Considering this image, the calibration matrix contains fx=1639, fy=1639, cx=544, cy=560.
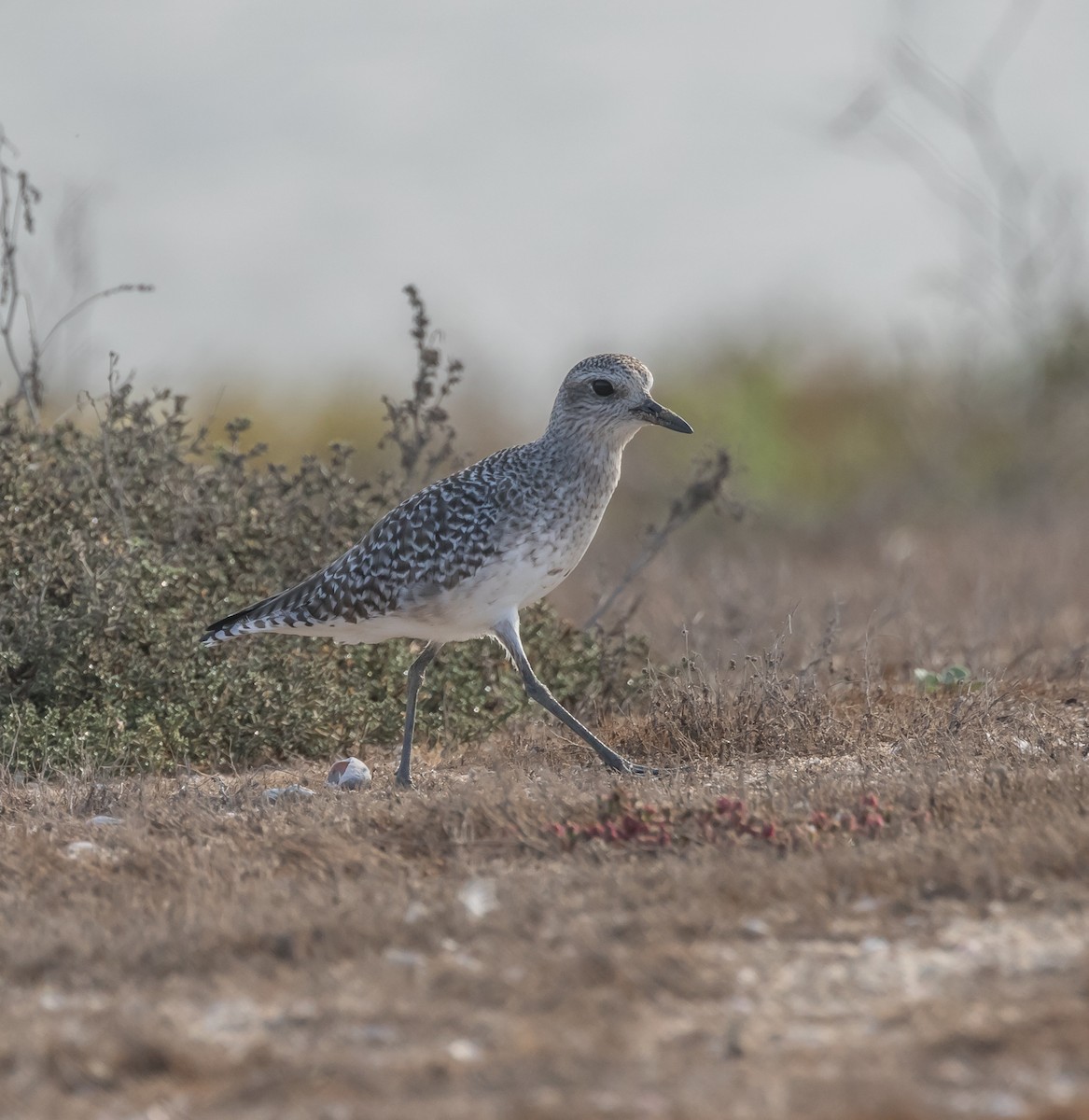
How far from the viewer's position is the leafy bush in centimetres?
836

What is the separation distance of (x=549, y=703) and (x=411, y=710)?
690mm

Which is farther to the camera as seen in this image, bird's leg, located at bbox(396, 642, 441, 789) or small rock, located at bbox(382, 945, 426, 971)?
bird's leg, located at bbox(396, 642, 441, 789)

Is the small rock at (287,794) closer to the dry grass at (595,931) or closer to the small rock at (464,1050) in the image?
the dry grass at (595,931)

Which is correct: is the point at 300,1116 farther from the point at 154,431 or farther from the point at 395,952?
the point at 154,431

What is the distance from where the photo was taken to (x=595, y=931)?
4773mm

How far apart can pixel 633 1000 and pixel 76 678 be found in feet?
16.3

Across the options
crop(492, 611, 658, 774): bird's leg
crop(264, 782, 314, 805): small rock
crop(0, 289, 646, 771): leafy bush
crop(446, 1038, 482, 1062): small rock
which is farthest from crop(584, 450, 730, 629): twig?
crop(446, 1038, 482, 1062): small rock

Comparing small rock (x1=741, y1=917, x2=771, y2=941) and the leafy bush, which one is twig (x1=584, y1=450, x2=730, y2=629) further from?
small rock (x1=741, y1=917, x2=771, y2=941)

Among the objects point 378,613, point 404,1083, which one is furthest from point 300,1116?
point 378,613

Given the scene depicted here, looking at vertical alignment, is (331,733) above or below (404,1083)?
above

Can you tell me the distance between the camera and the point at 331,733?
28.5ft

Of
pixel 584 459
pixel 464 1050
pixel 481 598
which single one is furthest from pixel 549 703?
pixel 464 1050

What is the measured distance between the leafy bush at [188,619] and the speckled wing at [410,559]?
49 centimetres

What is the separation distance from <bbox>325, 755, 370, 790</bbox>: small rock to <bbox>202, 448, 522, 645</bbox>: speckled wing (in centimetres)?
73
